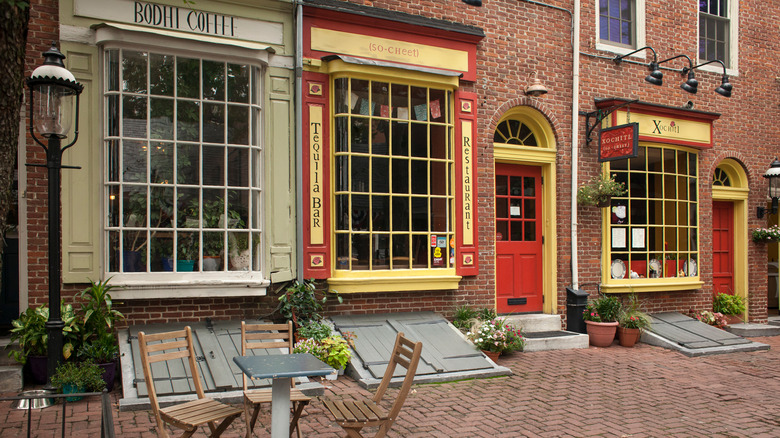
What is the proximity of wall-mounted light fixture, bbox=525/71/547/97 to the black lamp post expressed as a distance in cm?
591

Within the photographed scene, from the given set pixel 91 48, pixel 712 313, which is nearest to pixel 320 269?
pixel 91 48

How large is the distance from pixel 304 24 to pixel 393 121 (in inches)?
65.2

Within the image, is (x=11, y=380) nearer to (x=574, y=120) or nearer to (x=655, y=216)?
(x=574, y=120)

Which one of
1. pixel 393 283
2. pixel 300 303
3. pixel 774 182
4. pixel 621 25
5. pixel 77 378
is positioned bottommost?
pixel 77 378

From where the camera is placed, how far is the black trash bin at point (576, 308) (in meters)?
9.10

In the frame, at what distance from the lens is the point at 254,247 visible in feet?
24.2

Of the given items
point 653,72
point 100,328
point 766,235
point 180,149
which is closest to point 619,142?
point 653,72

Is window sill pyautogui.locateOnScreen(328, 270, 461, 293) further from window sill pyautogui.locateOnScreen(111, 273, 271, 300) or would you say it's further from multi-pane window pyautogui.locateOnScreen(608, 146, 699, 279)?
multi-pane window pyautogui.locateOnScreen(608, 146, 699, 279)

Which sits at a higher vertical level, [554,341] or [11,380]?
[11,380]

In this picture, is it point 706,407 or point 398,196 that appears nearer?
point 706,407

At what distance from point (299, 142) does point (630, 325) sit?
559 centimetres

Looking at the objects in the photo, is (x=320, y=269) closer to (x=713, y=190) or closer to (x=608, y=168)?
(x=608, y=168)

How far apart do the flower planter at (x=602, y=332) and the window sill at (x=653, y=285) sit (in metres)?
0.84

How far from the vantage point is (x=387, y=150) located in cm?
807
